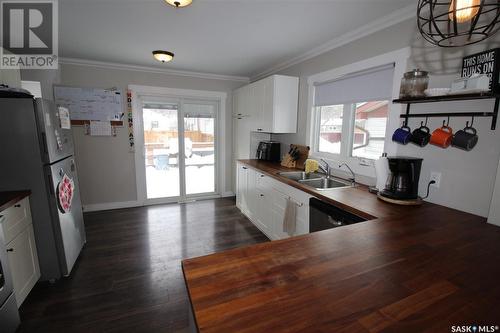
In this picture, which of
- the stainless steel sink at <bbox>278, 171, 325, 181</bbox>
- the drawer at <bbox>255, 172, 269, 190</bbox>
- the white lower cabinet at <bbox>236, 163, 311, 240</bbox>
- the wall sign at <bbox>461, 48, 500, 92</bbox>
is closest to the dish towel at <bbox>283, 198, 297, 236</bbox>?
the white lower cabinet at <bbox>236, 163, 311, 240</bbox>

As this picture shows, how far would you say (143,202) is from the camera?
13.6 ft

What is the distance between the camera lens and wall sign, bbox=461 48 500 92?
52.6 inches

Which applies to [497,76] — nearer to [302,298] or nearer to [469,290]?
[469,290]

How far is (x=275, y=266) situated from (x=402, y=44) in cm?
212

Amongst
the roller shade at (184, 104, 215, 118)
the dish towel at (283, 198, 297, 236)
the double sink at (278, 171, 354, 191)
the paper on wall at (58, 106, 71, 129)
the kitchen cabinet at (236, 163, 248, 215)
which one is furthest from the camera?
the roller shade at (184, 104, 215, 118)

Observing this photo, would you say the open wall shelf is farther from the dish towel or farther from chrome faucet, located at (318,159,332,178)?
the dish towel

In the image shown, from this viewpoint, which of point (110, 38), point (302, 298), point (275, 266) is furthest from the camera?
point (110, 38)

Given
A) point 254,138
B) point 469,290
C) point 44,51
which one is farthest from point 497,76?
point 44,51

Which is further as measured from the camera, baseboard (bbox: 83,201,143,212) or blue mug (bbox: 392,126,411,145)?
baseboard (bbox: 83,201,143,212)

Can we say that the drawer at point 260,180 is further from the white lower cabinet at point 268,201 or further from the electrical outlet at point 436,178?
the electrical outlet at point 436,178

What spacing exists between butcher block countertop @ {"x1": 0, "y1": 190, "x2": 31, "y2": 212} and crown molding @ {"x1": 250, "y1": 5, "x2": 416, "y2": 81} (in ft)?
10.7

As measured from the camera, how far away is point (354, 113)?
2.53 meters

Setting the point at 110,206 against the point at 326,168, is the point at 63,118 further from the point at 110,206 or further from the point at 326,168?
the point at 326,168

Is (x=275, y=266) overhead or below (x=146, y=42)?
below
